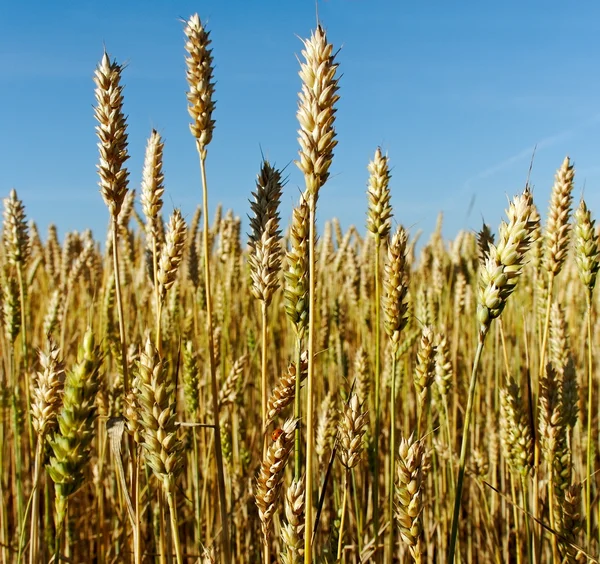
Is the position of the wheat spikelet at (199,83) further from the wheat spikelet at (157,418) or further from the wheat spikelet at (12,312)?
the wheat spikelet at (12,312)

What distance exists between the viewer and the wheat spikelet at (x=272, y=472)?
38.4 inches

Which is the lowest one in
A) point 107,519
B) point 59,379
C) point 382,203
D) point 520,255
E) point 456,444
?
point 107,519

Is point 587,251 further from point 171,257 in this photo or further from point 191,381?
point 191,381

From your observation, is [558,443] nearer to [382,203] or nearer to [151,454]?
[382,203]

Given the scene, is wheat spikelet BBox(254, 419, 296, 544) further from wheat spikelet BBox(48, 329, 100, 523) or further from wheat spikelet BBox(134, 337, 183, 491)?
wheat spikelet BBox(48, 329, 100, 523)

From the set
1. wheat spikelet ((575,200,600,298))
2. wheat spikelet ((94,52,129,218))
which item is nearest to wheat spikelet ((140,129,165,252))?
wheat spikelet ((94,52,129,218))

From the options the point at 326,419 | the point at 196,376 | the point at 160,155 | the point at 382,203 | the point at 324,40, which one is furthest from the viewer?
the point at 196,376

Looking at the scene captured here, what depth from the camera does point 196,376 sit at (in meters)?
1.82

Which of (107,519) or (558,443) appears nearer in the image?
(558,443)

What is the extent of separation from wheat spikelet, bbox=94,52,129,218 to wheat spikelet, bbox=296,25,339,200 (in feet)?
1.35

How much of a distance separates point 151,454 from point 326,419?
2.64ft

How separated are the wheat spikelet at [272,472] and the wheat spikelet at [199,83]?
53 cm

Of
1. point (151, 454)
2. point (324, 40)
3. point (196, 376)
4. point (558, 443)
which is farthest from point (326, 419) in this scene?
point (324, 40)

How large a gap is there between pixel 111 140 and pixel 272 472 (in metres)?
0.70
